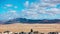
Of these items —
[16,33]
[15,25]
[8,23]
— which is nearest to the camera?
[16,33]

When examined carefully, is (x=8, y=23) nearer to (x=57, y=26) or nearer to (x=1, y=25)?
(x=1, y=25)

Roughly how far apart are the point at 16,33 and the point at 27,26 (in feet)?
6.31

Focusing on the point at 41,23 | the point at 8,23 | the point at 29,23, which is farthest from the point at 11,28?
the point at 41,23

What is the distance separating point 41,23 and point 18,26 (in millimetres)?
1664

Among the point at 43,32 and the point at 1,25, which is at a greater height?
the point at 1,25

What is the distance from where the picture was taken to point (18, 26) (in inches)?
497

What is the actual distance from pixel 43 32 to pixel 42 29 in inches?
39.1

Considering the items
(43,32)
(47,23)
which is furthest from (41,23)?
(43,32)

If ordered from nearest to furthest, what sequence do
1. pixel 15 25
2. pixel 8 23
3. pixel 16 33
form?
pixel 16 33
pixel 8 23
pixel 15 25

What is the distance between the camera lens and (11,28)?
1227 cm

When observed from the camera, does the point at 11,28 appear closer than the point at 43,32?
No

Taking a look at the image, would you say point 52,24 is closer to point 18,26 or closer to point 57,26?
point 57,26

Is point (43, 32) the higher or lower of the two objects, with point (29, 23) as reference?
lower

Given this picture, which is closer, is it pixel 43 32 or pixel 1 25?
pixel 43 32
